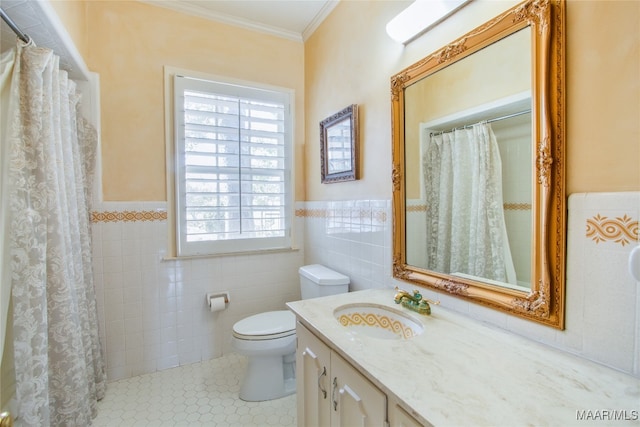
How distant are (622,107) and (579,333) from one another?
0.62 m

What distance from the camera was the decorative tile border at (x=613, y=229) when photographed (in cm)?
77

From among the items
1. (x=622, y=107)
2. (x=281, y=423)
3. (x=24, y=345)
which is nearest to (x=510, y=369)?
(x=622, y=107)

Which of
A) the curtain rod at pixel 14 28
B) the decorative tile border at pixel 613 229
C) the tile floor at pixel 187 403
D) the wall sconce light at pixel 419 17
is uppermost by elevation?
the wall sconce light at pixel 419 17

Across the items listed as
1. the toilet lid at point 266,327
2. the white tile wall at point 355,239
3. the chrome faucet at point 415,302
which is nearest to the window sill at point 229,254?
the white tile wall at point 355,239

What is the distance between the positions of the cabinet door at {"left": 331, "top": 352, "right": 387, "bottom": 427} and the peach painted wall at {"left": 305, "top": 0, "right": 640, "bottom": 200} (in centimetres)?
82

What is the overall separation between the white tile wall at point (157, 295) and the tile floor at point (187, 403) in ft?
0.46

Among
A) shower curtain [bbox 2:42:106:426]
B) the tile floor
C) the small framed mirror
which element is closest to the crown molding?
the small framed mirror

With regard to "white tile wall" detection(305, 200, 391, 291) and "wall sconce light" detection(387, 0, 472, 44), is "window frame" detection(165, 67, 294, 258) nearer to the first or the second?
"white tile wall" detection(305, 200, 391, 291)

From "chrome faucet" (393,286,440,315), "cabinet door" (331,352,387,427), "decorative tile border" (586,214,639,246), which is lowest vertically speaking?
"cabinet door" (331,352,387,427)

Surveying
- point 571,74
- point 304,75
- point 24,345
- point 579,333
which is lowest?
point 24,345

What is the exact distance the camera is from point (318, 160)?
2297 mm

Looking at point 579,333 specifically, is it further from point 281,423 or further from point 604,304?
point 281,423

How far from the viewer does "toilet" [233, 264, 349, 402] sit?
1.74 m

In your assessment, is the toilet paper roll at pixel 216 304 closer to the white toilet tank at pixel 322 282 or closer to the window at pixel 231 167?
the window at pixel 231 167
